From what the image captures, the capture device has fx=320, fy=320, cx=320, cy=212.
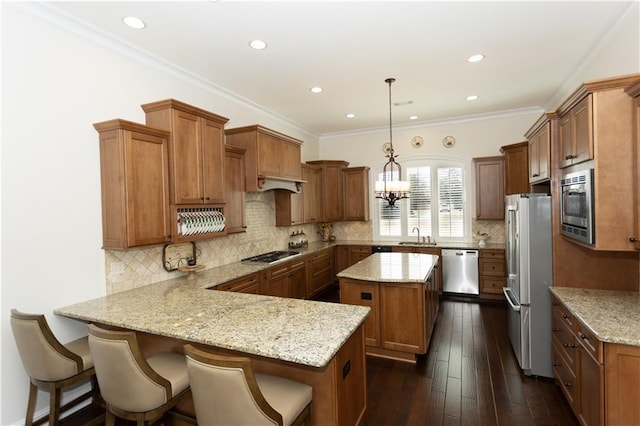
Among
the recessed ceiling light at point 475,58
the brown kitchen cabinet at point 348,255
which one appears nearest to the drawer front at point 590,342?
the recessed ceiling light at point 475,58

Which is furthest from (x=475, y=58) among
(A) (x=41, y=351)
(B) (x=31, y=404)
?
(B) (x=31, y=404)

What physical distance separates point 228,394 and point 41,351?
1517 mm

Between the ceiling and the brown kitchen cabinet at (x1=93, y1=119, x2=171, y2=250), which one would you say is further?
the brown kitchen cabinet at (x1=93, y1=119, x2=171, y2=250)

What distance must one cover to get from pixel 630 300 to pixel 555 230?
727mm

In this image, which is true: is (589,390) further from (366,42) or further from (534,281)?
(366,42)

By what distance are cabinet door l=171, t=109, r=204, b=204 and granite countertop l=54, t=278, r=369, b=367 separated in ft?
3.14

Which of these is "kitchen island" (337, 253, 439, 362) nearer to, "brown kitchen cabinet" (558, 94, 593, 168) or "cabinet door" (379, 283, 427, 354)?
"cabinet door" (379, 283, 427, 354)

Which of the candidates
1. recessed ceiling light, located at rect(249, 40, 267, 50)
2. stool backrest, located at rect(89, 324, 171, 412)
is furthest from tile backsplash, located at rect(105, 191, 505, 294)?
recessed ceiling light, located at rect(249, 40, 267, 50)

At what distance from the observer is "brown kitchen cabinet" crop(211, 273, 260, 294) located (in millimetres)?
3463

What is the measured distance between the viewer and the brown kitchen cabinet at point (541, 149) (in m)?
3.05

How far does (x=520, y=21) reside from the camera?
2.81 m

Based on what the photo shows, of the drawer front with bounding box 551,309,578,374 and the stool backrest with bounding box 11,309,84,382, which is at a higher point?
the stool backrest with bounding box 11,309,84,382

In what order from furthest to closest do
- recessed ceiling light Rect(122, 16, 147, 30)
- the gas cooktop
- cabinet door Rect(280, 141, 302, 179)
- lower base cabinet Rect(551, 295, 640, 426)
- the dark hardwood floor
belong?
cabinet door Rect(280, 141, 302, 179)
the gas cooktop
recessed ceiling light Rect(122, 16, 147, 30)
the dark hardwood floor
lower base cabinet Rect(551, 295, 640, 426)

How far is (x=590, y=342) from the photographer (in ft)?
6.79
